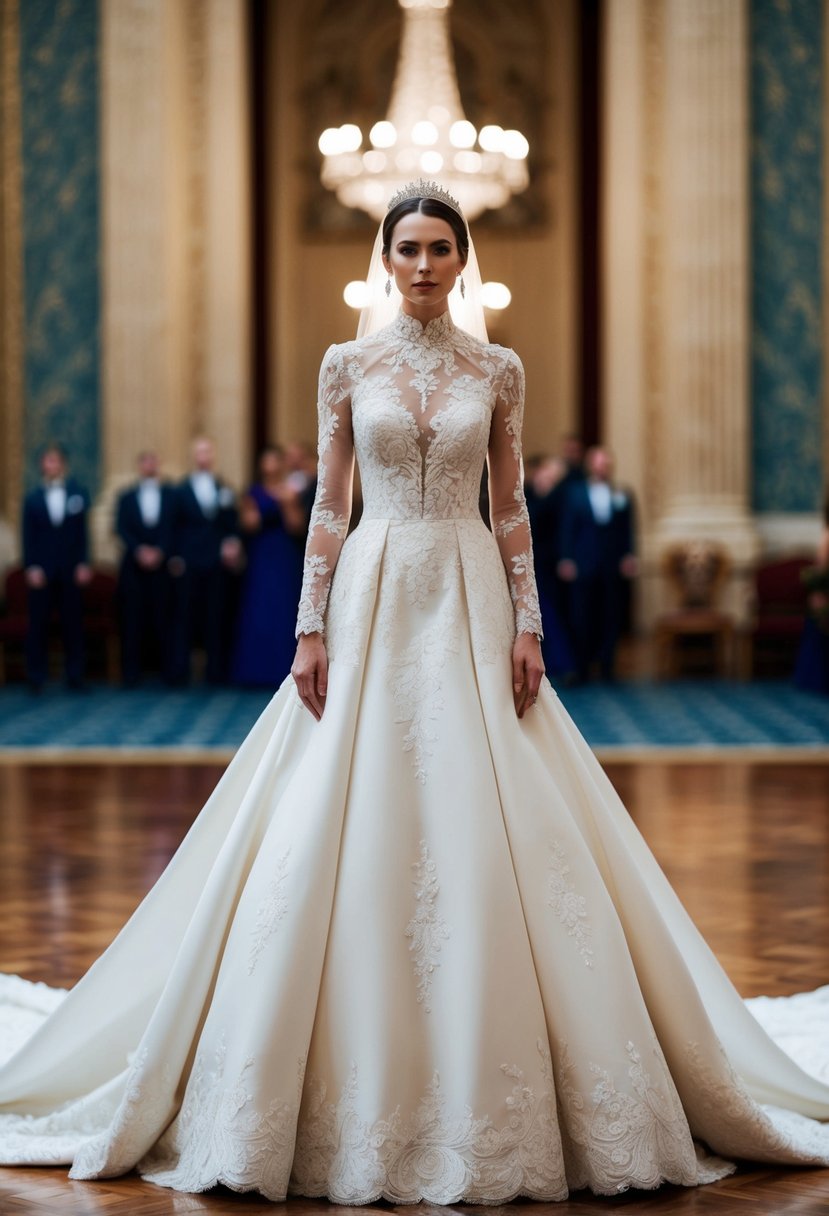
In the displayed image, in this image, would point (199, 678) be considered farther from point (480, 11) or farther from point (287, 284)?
point (480, 11)

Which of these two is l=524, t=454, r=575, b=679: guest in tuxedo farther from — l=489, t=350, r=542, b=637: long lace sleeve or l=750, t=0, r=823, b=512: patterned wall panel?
l=489, t=350, r=542, b=637: long lace sleeve

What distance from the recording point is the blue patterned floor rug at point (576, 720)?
336 inches

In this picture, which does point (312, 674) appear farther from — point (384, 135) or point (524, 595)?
point (384, 135)

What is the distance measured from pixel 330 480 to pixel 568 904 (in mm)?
864

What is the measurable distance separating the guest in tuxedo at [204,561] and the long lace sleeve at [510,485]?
334 inches

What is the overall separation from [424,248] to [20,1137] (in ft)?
5.58

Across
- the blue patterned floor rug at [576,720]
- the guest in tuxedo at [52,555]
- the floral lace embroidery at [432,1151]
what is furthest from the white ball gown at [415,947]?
the guest in tuxedo at [52,555]

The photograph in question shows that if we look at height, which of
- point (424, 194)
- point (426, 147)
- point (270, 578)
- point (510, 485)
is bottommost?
point (270, 578)

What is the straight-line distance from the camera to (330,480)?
3.11 metres

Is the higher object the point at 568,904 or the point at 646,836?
the point at 568,904

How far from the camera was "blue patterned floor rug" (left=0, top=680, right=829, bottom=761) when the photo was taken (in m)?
8.55

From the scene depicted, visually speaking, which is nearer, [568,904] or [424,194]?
[568,904]

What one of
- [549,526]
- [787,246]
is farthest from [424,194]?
[787,246]

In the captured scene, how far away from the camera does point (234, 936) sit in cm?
283
